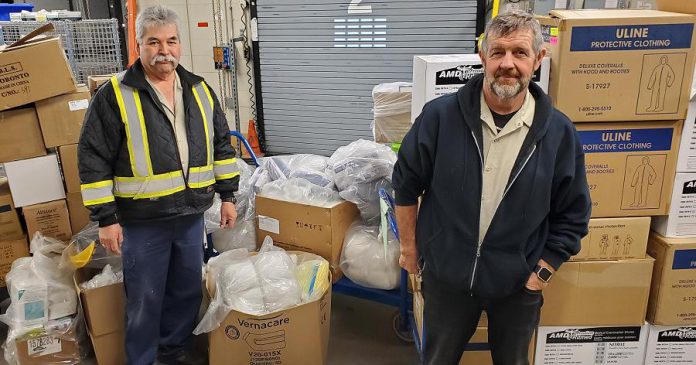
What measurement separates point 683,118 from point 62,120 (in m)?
2.94

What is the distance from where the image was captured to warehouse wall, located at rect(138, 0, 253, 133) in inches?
207

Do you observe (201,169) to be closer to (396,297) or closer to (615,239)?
(396,297)

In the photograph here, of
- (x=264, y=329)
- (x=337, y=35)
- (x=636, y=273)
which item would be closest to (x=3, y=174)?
(x=264, y=329)

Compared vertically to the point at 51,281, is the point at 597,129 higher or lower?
higher

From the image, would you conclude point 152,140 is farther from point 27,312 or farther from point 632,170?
point 632,170

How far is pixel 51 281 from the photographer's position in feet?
8.27

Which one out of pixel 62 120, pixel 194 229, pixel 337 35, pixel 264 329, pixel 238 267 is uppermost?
pixel 337 35

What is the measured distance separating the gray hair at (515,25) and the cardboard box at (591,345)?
130 centimetres

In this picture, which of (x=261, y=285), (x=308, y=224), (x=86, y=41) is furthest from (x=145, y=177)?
(x=86, y=41)

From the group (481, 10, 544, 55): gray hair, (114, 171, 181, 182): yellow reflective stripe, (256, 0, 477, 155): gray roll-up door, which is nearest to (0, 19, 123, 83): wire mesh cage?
(256, 0, 477, 155): gray roll-up door

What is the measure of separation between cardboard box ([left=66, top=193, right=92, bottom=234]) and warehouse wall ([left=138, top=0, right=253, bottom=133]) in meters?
2.70

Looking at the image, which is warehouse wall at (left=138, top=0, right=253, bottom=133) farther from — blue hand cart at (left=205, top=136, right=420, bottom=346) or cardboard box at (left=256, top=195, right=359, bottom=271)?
blue hand cart at (left=205, top=136, right=420, bottom=346)

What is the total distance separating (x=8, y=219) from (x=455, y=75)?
247 cm

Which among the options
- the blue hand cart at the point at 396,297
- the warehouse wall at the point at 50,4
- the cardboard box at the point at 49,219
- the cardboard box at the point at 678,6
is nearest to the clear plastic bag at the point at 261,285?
the blue hand cart at the point at 396,297
